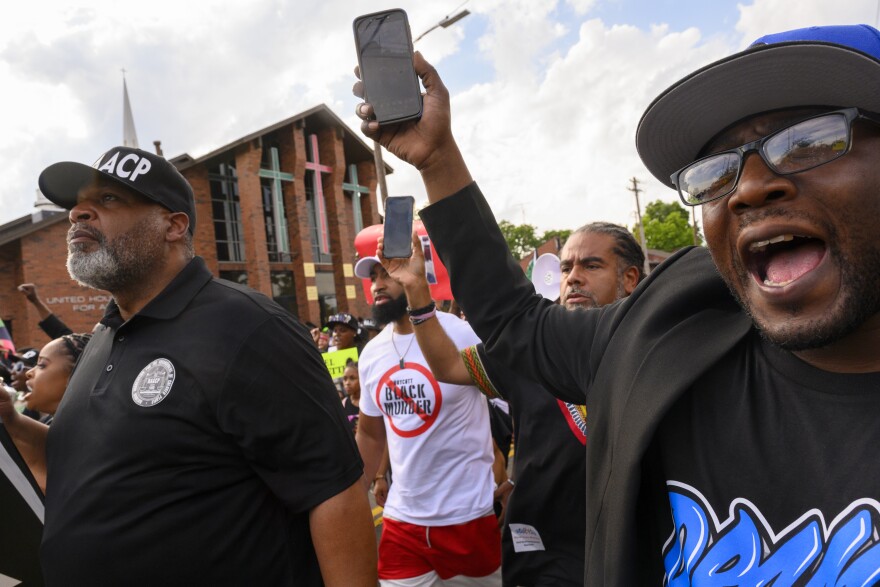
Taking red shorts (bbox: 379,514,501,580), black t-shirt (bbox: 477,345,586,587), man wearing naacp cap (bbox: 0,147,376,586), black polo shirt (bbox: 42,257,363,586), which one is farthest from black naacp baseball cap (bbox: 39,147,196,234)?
red shorts (bbox: 379,514,501,580)

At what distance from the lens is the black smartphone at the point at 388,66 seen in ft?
4.66

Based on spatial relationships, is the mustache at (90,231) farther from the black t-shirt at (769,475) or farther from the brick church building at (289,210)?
the brick church building at (289,210)

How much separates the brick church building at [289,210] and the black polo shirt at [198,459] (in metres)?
20.4

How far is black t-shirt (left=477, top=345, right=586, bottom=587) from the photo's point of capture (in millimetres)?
2455

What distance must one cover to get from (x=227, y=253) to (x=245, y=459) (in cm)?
2433

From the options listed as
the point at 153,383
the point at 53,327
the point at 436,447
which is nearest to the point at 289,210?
the point at 53,327

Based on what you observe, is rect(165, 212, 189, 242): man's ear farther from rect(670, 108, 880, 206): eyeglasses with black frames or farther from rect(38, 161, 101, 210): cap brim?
rect(670, 108, 880, 206): eyeglasses with black frames

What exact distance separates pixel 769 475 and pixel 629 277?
2068 mm

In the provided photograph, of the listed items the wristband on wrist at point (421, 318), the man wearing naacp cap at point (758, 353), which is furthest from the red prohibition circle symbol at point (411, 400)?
the man wearing naacp cap at point (758, 353)

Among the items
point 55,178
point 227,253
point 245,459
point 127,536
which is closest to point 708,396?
point 245,459

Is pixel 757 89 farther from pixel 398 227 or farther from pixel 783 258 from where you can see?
pixel 398 227

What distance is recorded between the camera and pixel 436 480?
354 cm

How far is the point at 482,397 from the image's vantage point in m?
3.79

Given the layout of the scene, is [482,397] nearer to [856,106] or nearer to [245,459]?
[245,459]
